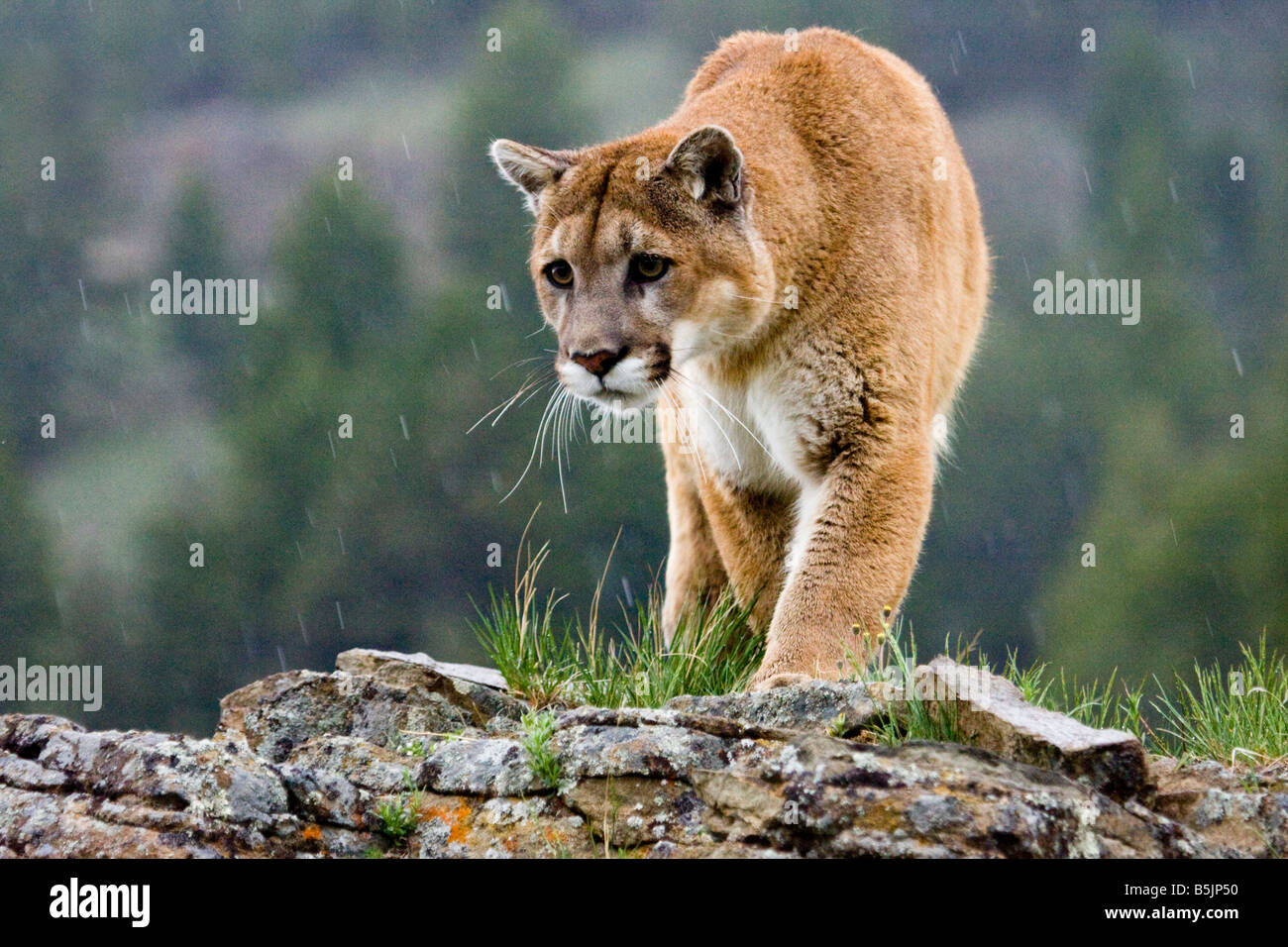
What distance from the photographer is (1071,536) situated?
62.6m

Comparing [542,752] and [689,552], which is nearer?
[542,752]

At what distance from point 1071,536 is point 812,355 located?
57595 millimetres

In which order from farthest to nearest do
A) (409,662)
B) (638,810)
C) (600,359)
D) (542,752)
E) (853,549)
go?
(853,549) → (600,359) → (409,662) → (542,752) → (638,810)

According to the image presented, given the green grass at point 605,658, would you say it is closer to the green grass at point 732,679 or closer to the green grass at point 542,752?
the green grass at point 732,679

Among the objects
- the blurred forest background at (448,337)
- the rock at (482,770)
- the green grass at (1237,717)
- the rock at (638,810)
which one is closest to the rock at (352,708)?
the rock at (482,770)

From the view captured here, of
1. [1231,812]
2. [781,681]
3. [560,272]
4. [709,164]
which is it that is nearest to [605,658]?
[781,681]

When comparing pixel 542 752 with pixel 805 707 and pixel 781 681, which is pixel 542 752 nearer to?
pixel 805 707

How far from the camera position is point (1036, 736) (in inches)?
199

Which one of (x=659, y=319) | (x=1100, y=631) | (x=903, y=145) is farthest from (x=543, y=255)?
(x=1100, y=631)

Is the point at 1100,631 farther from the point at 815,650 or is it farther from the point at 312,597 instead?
the point at 815,650

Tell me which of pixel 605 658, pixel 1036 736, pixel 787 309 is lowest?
pixel 605 658

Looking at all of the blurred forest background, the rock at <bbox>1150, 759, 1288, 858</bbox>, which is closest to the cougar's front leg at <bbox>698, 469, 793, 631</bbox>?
the rock at <bbox>1150, 759, 1288, 858</bbox>

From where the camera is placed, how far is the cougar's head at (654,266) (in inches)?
292

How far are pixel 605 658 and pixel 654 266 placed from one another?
1.98 metres
